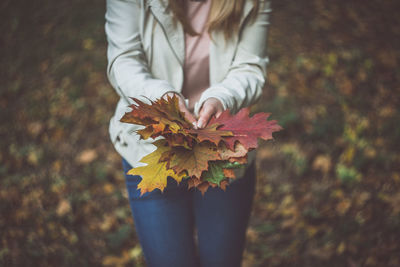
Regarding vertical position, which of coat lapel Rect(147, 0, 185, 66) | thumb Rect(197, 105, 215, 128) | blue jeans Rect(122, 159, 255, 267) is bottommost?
blue jeans Rect(122, 159, 255, 267)

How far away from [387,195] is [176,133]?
2.45m

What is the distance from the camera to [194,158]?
34.3 inches

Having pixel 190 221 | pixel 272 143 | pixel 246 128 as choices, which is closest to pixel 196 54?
pixel 246 128

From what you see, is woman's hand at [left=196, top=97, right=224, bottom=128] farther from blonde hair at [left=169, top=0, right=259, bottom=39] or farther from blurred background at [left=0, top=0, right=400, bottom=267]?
blurred background at [left=0, top=0, right=400, bottom=267]

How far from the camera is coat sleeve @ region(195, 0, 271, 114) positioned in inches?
47.0

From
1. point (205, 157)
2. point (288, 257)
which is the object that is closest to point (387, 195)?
point (288, 257)

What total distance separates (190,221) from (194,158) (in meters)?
0.58

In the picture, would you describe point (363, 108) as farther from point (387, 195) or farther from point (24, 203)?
point (24, 203)

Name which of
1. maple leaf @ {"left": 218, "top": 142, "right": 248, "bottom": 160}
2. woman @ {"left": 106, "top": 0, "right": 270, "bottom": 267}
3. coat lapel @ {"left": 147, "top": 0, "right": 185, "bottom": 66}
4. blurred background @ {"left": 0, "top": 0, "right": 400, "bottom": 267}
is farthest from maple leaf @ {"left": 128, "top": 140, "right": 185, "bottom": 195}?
blurred background @ {"left": 0, "top": 0, "right": 400, "bottom": 267}

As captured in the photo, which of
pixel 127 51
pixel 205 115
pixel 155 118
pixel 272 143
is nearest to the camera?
pixel 155 118

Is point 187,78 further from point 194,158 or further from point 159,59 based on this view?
point 194,158

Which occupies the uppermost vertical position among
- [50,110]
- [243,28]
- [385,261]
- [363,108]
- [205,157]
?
[243,28]

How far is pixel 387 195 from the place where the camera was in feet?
8.20

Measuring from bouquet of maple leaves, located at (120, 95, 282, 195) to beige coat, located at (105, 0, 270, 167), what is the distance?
22 cm
